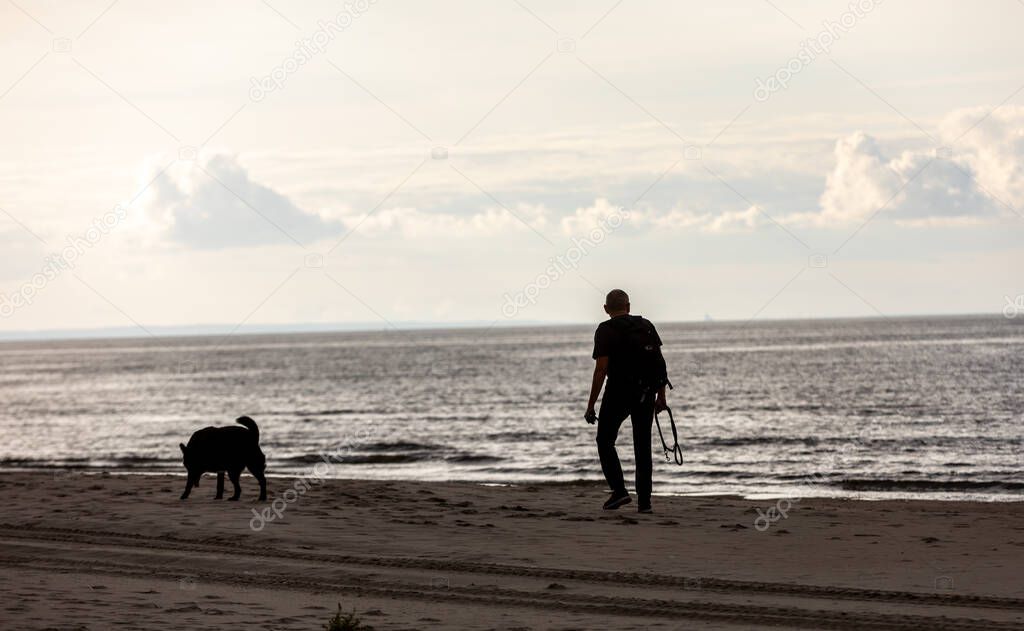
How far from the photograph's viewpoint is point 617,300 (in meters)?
10.9

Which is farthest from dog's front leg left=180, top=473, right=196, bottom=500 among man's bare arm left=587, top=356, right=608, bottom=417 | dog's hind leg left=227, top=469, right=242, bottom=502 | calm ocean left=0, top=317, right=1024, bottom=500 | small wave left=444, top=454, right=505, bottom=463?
small wave left=444, top=454, right=505, bottom=463

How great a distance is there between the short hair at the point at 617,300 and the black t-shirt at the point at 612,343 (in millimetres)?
117

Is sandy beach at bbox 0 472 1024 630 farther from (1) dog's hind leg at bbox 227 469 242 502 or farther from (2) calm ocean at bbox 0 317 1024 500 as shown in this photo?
(2) calm ocean at bbox 0 317 1024 500

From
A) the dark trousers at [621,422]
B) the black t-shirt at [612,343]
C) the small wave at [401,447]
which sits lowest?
the small wave at [401,447]

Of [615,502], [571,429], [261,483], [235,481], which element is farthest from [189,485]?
[571,429]

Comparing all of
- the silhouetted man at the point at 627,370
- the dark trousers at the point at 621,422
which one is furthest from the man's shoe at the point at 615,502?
the silhouetted man at the point at 627,370

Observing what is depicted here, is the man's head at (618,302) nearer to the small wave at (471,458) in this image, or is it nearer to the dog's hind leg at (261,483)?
the dog's hind leg at (261,483)

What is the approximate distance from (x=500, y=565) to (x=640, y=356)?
2.94 m

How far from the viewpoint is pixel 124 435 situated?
111ft

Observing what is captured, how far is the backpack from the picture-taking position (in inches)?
420

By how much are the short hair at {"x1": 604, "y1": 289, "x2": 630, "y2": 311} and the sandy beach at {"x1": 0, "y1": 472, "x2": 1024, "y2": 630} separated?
2.11 m

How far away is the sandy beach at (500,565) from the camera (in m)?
6.80

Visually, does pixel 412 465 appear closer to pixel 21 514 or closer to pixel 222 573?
pixel 21 514

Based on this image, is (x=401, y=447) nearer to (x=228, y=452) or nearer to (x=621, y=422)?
(x=228, y=452)
